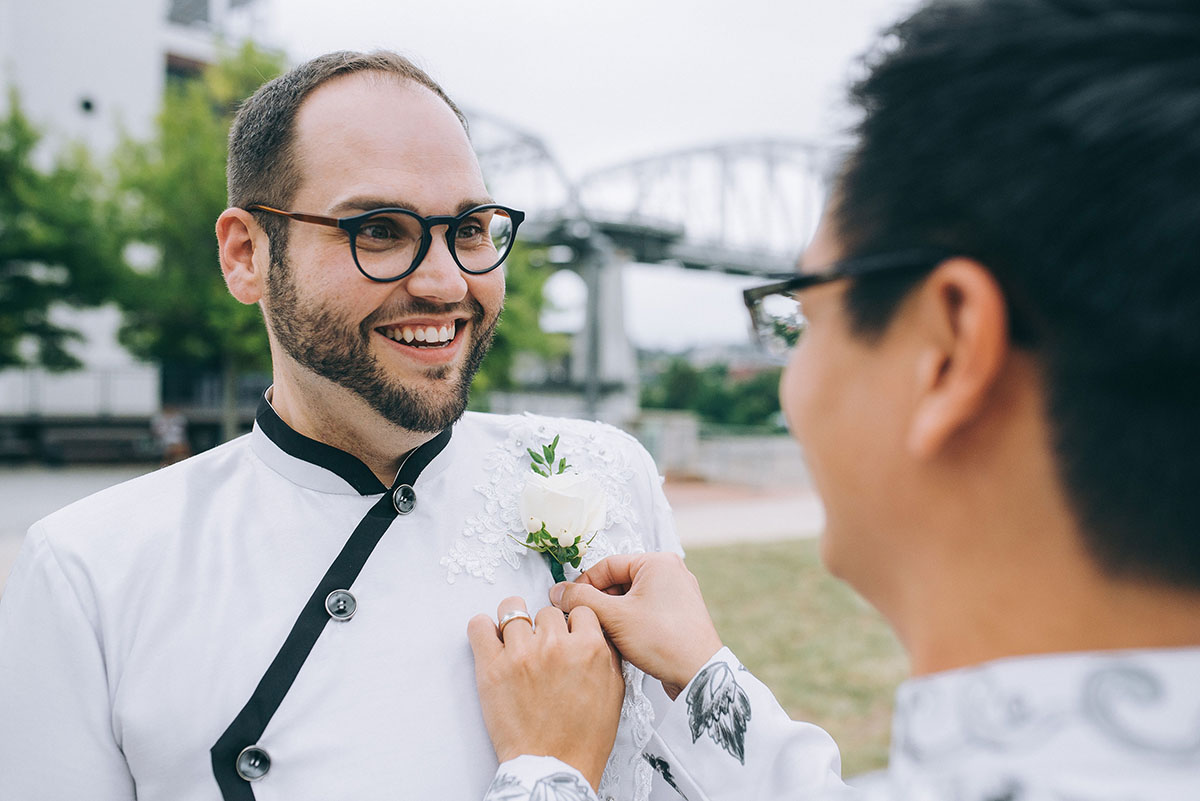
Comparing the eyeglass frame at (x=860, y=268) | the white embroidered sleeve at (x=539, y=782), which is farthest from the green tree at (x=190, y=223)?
the eyeglass frame at (x=860, y=268)

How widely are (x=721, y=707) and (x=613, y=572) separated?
355 mm

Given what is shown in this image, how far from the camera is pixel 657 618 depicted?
1.62 m

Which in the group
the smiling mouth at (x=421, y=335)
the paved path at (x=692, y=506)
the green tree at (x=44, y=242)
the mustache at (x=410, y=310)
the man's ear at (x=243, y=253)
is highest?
the man's ear at (x=243, y=253)

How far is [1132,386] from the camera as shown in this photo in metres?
0.76

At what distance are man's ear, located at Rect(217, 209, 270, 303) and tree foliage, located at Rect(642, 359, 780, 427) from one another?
36.9 metres

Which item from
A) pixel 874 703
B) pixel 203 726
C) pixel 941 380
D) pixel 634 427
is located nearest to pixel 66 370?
pixel 634 427

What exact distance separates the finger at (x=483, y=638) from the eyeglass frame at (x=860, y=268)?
894 millimetres

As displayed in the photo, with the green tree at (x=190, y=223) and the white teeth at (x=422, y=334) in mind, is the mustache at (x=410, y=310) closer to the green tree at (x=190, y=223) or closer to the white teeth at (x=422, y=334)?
the white teeth at (x=422, y=334)

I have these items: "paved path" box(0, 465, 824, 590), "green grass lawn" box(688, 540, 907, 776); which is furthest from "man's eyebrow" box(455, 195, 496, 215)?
"paved path" box(0, 465, 824, 590)

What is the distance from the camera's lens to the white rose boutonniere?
1771mm

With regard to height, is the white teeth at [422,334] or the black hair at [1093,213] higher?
the black hair at [1093,213]

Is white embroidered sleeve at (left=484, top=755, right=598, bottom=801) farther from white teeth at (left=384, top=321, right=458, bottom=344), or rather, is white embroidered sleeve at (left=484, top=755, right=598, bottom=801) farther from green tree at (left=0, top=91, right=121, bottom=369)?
A: green tree at (left=0, top=91, right=121, bottom=369)

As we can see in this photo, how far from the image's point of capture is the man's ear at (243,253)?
1920 mm

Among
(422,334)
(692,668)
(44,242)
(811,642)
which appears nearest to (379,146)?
(422,334)
